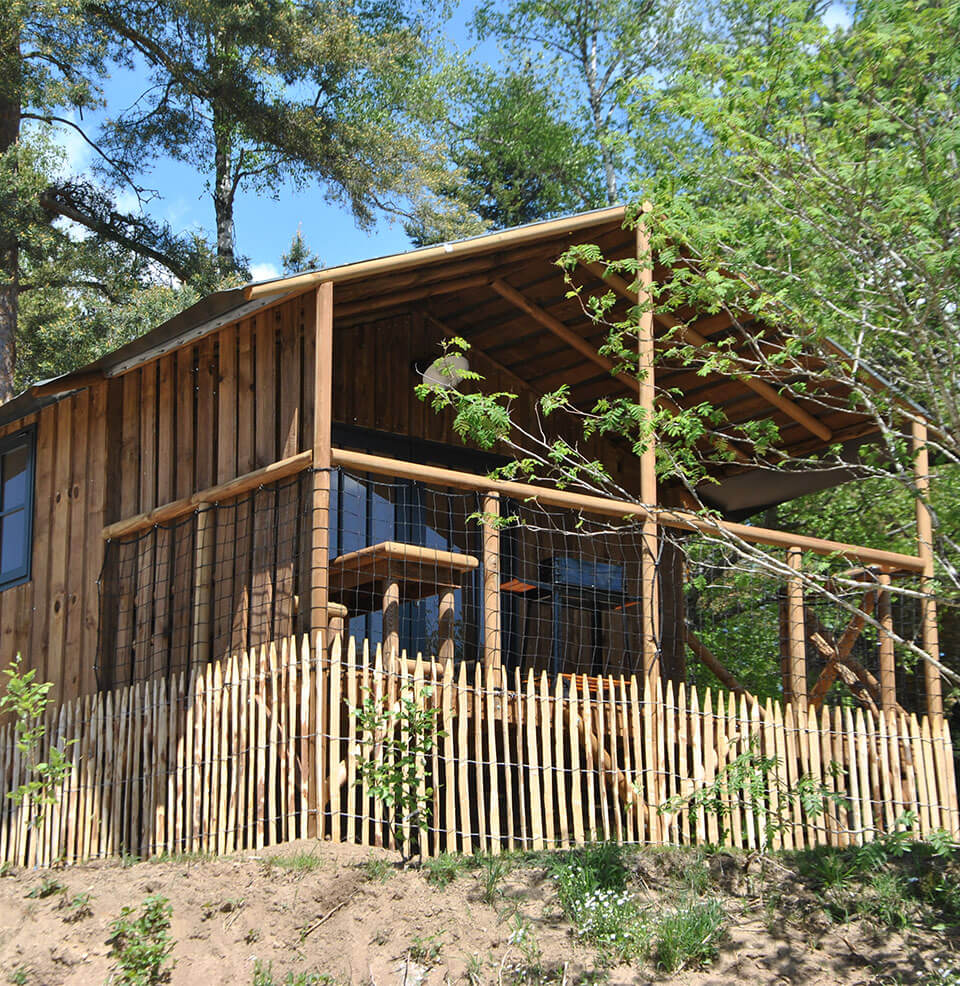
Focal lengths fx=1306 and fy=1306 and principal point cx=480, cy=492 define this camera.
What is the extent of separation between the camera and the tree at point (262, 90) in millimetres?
23844

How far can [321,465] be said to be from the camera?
930 centimetres

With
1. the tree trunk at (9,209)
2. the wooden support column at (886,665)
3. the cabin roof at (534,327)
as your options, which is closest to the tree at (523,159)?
the tree trunk at (9,209)

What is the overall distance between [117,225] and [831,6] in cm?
1383

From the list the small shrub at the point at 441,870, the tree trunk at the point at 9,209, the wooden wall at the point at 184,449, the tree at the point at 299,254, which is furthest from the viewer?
the tree at the point at 299,254

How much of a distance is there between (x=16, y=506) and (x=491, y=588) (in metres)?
5.83

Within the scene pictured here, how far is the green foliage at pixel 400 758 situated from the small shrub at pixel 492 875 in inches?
Answer: 19.1

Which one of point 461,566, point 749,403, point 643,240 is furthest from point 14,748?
point 749,403

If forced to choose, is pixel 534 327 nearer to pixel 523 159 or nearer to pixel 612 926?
pixel 612 926

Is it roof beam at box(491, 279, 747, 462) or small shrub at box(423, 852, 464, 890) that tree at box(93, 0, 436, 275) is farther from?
small shrub at box(423, 852, 464, 890)

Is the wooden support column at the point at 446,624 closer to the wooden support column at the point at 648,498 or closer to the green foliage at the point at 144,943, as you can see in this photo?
the wooden support column at the point at 648,498

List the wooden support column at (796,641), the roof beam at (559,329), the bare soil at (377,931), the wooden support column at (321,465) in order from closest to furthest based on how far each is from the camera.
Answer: the bare soil at (377,931) < the wooden support column at (321,465) < the wooden support column at (796,641) < the roof beam at (559,329)

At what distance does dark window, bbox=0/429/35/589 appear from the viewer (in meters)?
12.7

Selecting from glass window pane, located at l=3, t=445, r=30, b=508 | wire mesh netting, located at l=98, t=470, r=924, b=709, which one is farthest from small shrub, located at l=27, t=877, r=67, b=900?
A: glass window pane, located at l=3, t=445, r=30, b=508

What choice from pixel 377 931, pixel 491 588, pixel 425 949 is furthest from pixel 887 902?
pixel 491 588
